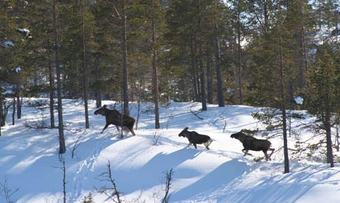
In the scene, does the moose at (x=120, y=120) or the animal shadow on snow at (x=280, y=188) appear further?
the moose at (x=120, y=120)

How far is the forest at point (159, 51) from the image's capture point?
21891 mm

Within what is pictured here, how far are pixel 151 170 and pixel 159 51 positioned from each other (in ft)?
41.0

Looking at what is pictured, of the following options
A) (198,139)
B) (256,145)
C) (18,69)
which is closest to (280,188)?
(256,145)

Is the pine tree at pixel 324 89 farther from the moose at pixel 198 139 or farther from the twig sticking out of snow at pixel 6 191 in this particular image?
the twig sticking out of snow at pixel 6 191

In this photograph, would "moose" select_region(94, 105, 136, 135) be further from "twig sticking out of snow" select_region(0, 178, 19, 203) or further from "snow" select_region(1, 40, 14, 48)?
"twig sticking out of snow" select_region(0, 178, 19, 203)

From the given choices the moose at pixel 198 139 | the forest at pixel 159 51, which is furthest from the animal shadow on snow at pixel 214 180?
the forest at pixel 159 51

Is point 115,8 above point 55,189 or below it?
above

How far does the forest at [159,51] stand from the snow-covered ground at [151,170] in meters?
0.96

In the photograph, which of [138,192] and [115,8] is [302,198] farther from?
[115,8]

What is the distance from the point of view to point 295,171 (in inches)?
863

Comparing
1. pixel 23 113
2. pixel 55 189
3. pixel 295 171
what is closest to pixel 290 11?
pixel 295 171

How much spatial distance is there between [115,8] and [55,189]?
10.1 metres

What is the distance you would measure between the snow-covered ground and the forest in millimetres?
963

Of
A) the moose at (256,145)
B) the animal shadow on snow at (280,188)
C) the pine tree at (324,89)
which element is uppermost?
the pine tree at (324,89)
